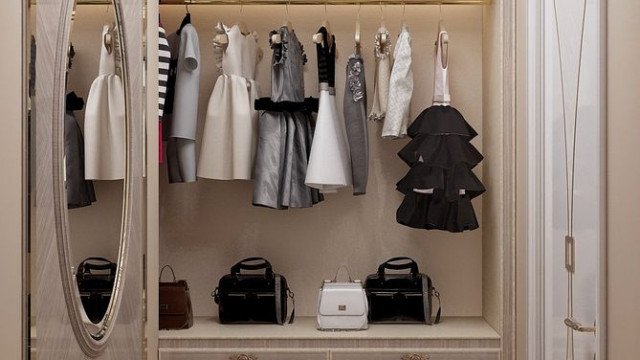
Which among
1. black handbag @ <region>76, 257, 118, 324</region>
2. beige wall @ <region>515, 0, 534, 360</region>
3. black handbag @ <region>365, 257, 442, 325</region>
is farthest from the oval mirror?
black handbag @ <region>365, 257, 442, 325</region>

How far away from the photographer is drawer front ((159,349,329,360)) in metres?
3.24

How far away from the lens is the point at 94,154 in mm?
1657

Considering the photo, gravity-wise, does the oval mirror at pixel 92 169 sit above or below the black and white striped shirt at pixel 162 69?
below

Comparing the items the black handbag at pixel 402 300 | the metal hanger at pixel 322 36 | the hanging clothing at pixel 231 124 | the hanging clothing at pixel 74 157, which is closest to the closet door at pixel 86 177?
the hanging clothing at pixel 74 157

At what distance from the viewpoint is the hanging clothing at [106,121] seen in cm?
163

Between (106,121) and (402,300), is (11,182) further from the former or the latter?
(402,300)

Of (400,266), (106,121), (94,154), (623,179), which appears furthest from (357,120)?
(94,154)

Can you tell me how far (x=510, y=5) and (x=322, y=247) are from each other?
4.51ft

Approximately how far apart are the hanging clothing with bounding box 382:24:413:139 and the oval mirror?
162 centimetres

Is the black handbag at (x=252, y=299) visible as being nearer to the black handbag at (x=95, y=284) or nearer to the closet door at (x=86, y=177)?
the closet door at (x=86, y=177)

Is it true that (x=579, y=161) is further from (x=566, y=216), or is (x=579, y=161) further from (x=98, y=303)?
(x=98, y=303)

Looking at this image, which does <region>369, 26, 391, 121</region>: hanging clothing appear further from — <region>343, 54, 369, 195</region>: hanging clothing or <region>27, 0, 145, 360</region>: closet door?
<region>27, 0, 145, 360</region>: closet door

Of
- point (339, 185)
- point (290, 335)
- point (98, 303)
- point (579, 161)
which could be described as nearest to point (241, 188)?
point (339, 185)

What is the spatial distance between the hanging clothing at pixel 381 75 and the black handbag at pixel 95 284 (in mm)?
1870
